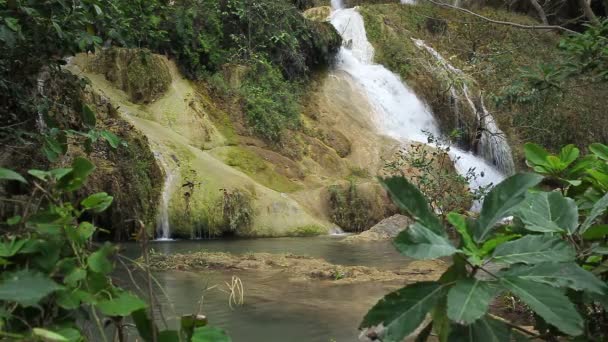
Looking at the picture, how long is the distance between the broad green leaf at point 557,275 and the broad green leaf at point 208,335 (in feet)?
1.81

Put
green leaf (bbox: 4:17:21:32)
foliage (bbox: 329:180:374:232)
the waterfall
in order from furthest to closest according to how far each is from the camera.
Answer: the waterfall, foliage (bbox: 329:180:374:232), green leaf (bbox: 4:17:21:32)

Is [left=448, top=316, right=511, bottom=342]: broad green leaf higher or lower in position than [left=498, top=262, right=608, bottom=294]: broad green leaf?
lower

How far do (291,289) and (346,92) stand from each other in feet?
43.0

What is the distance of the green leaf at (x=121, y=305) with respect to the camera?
3.33ft

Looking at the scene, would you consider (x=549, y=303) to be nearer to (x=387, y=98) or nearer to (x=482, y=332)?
(x=482, y=332)

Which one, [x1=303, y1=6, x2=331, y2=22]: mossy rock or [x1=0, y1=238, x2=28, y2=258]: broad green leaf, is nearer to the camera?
[x1=0, y1=238, x2=28, y2=258]: broad green leaf

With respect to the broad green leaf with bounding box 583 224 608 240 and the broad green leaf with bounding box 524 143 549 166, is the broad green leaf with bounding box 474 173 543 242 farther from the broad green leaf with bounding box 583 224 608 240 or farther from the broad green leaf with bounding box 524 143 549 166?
the broad green leaf with bounding box 524 143 549 166

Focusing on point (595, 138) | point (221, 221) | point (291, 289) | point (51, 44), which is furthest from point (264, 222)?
point (595, 138)

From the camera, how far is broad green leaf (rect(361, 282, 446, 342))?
1063 millimetres

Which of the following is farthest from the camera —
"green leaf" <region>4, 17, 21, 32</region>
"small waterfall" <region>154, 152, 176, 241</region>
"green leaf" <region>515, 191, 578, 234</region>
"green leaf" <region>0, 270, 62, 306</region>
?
"small waterfall" <region>154, 152, 176, 241</region>

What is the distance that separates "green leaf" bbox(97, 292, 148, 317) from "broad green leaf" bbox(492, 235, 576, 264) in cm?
68

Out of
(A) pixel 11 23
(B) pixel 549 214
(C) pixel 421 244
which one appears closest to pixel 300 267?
(A) pixel 11 23

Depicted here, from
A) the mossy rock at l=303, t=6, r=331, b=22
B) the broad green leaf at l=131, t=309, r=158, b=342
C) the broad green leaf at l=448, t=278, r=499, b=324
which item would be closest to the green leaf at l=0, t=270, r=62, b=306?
the broad green leaf at l=131, t=309, r=158, b=342

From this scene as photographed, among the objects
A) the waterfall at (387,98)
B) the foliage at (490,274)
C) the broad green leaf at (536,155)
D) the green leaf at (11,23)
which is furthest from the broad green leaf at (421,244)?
the waterfall at (387,98)
